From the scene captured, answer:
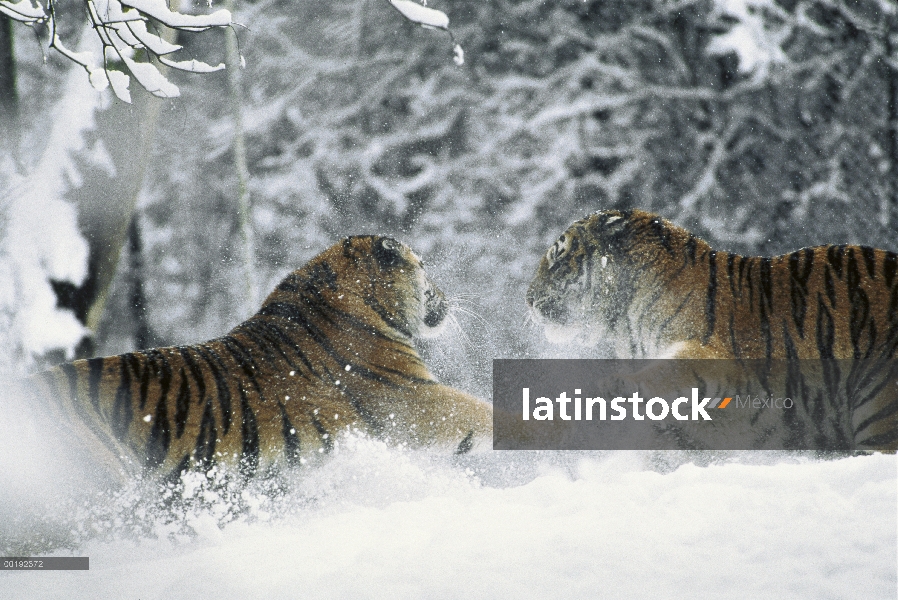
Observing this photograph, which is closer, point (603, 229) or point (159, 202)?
point (603, 229)

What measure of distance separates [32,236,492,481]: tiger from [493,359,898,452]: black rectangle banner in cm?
26

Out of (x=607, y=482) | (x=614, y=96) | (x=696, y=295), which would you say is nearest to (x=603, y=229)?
(x=696, y=295)

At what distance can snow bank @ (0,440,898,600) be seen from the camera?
1.91 meters

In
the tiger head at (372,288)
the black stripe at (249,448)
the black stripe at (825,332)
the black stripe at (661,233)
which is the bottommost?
the black stripe at (249,448)

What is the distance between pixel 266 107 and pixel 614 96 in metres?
1.51

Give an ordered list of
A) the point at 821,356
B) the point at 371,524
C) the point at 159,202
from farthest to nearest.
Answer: the point at 159,202 < the point at 821,356 < the point at 371,524

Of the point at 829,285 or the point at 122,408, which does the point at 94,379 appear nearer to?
the point at 122,408

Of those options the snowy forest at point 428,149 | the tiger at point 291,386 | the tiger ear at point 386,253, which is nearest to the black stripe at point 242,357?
the tiger at point 291,386

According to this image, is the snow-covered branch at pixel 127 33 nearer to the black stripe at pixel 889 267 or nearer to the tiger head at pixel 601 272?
the tiger head at pixel 601 272

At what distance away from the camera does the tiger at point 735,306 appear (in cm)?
256

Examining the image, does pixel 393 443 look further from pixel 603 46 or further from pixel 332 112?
pixel 603 46

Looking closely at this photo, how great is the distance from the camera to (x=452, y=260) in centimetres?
308

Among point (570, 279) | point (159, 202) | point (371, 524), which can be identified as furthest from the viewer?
point (159, 202)

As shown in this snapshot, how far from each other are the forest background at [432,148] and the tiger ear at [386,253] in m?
0.24
